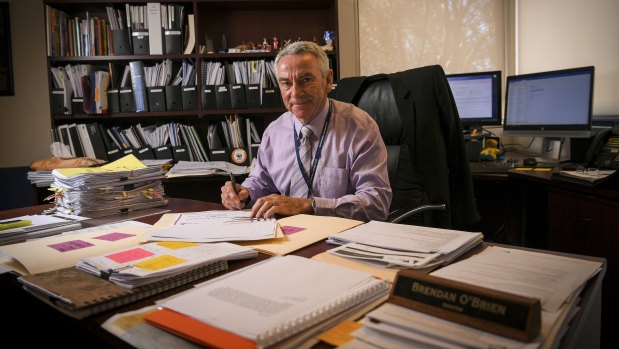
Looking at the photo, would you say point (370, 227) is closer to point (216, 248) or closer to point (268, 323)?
point (216, 248)

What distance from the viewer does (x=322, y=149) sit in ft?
6.12

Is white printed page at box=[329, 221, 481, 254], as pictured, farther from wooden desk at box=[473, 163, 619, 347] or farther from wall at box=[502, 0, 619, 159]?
wall at box=[502, 0, 619, 159]

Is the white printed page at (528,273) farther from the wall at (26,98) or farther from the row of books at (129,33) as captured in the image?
the wall at (26,98)

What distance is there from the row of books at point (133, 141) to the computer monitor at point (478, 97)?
1.97 metres

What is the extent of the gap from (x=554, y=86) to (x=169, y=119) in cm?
276

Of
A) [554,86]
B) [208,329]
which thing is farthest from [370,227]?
[554,86]

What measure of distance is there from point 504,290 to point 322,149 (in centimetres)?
122

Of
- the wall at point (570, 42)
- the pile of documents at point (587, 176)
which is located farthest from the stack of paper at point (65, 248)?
the wall at point (570, 42)

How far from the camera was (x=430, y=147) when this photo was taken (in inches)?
72.9

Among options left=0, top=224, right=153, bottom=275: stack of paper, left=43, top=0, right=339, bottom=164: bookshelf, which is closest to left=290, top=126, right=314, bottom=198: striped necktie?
left=0, top=224, right=153, bottom=275: stack of paper

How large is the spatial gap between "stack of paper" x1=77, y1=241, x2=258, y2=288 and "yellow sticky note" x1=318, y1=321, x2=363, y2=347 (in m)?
0.35

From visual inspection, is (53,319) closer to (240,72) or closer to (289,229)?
(289,229)

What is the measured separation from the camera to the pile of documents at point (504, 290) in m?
0.56

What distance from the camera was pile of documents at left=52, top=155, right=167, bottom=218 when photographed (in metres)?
1.58
